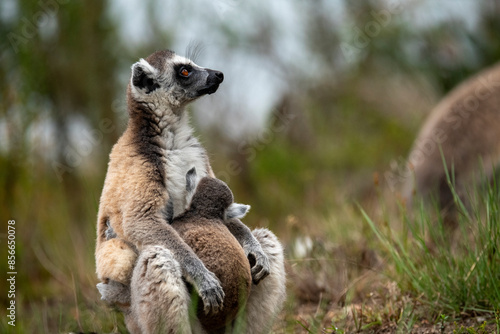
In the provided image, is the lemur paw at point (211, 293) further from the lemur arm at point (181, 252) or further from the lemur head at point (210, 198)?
the lemur head at point (210, 198)

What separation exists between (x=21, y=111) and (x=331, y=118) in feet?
25.8

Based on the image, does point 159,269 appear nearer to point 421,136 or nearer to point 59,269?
point 59,269

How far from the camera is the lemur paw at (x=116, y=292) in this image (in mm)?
3998

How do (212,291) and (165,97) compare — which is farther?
(165,97)

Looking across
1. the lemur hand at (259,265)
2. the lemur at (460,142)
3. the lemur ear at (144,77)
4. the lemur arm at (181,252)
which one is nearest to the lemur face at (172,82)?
the lemur ear at (144,77)

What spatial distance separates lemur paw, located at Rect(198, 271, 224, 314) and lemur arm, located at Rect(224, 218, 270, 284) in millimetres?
371

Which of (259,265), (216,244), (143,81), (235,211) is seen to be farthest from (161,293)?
(143,81)

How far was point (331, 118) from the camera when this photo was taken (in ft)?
48.8

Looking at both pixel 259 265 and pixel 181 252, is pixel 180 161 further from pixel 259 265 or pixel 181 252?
pixel 259 265

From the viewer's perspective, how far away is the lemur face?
4.45 metres

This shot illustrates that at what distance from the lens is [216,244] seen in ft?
12.6

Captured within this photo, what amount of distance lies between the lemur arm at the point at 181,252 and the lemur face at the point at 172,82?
3.42ft

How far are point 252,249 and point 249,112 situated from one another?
324 inches

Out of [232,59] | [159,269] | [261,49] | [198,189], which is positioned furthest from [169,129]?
[261,49]
